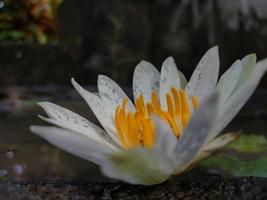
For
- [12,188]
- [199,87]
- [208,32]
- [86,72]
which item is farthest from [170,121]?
[86,72]

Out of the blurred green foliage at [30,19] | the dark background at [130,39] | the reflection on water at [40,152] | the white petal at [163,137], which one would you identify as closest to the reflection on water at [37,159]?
the reflection on water at [40,152]

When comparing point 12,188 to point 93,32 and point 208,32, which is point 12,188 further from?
point 93,32

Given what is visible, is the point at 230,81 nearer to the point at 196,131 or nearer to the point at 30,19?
the point at 196,131

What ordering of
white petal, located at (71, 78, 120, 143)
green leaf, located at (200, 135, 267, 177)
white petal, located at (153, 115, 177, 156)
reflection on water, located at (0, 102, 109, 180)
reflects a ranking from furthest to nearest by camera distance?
1. reflection on water, located at (0, 102, 109, 180)
2. green leaf, located at (200, 135, 267, 177)
3. white petal, located at (71, 78, 120, 143)
4. white petal, located at (153, 115, 177, 156)

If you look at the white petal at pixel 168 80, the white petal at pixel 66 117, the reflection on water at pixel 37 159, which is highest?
→ the reflection on water at pixel 37 159

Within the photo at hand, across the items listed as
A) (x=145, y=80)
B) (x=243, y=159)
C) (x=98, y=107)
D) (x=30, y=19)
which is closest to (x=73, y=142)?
(x=98, y=107)

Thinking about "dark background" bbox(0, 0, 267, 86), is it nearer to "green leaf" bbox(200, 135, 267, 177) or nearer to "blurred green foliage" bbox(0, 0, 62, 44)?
"blurred green foliage" bbox(0, 0, 62, 44)

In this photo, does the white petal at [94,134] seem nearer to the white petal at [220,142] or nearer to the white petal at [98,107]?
the white petal at [98,107]

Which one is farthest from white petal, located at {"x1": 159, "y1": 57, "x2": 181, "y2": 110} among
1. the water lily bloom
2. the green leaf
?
the green leaf
